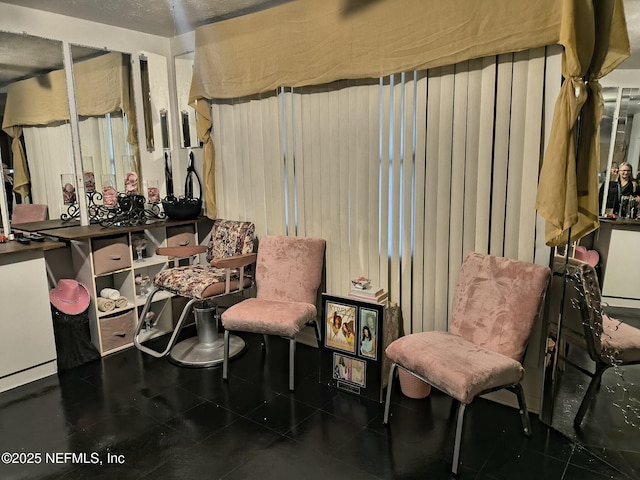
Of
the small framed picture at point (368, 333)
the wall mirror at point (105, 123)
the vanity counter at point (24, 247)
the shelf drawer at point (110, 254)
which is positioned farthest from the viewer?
the wall mirror at point (105, 123)

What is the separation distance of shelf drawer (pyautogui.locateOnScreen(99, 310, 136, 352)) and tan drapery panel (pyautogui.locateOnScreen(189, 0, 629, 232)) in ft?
3.94

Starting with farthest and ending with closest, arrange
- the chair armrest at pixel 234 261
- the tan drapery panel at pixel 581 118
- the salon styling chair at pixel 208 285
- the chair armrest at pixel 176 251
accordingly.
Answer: the chair armrest at pixel 176 251, the salon styling chair at pixel 208 285, the chair armrest at pixel 234 261, the tan drapery panel at pixel 581 118

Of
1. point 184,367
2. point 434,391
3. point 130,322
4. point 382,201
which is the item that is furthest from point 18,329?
point 434,391

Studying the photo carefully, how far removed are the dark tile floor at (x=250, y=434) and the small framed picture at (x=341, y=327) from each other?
0.94ft

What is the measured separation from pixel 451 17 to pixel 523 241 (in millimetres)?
1193

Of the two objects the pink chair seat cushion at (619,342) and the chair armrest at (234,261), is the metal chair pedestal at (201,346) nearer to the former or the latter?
the chair armrest at (234,261)

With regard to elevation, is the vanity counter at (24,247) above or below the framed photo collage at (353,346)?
above

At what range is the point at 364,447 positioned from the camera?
219 centimetres

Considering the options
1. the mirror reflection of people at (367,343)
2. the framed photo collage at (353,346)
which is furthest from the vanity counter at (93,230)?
the mirror reflection of people at (367,343)

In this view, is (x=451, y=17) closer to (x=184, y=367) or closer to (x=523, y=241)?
(x=523, y=241)

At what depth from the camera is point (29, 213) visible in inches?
125

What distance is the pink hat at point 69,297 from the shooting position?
9.85 ft

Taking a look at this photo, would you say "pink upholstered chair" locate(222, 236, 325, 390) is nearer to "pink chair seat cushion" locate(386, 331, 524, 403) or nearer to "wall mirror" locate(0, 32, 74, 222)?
"pink chair seat cushion" locate(386, 331, 524, 403)

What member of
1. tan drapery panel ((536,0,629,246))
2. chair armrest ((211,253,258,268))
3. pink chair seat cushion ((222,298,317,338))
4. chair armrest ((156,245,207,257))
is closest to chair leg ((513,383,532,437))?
tan drapery panel ((536,0,629,246))
